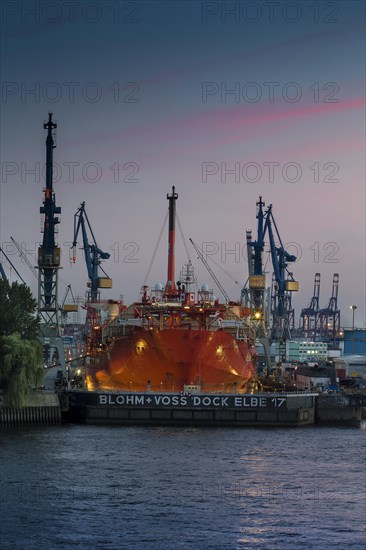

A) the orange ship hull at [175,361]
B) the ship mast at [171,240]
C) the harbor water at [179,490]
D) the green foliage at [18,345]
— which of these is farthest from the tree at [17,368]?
the ship mast at [171,240]

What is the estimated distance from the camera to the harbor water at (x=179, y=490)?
158ft

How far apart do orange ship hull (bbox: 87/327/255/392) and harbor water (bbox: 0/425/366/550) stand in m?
11.1

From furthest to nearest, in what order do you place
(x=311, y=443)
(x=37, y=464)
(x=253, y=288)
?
(x=253, y=288), (x=311, y=443), (x=37, y=464)

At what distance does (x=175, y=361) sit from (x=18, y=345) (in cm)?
1451

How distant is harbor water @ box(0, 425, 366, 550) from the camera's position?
48.1 metres

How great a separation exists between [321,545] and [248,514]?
6.48m

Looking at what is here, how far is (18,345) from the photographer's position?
284 ft

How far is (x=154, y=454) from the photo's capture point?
70.6 metres

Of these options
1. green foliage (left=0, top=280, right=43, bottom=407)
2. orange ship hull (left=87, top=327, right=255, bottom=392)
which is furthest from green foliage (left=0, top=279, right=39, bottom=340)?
orange ship hull (left=87, top=327, right=255, bottom=392)

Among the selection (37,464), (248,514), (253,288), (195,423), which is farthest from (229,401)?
(253,288)

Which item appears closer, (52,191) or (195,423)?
(195,423)

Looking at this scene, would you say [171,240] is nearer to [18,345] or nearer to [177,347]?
[177,347]

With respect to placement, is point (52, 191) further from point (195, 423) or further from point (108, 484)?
point (108, 484)

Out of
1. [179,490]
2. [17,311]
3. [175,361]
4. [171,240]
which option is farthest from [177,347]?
[179,490]
